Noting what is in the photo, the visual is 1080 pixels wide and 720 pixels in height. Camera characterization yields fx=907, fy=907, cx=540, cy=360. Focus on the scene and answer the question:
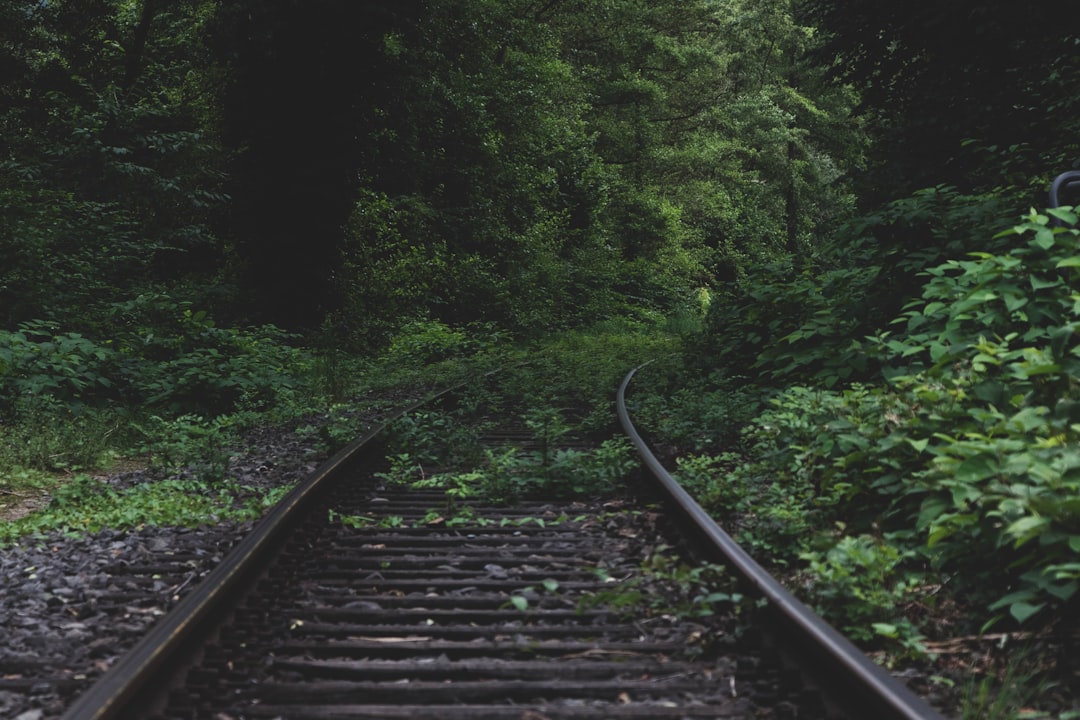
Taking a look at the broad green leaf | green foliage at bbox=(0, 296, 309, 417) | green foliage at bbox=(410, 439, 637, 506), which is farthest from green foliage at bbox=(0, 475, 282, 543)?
the broad green leaf

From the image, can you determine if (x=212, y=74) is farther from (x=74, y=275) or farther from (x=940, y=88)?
(x=940, y=88)

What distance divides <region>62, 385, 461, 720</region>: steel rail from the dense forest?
2.45 metres

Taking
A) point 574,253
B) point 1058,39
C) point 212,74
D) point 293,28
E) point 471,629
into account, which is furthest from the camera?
point 574,253

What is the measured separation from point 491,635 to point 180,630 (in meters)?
1.15

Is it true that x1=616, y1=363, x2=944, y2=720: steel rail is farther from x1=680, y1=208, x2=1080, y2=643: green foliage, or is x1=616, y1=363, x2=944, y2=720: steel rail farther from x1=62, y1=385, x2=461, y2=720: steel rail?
x1=62, y1=385, x2=461, y2=720: steel rail

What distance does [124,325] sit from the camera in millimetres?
12289

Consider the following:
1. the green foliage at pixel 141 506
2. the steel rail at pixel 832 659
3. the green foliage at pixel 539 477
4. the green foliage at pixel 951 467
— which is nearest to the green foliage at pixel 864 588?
the green foliage at pixel 951 467

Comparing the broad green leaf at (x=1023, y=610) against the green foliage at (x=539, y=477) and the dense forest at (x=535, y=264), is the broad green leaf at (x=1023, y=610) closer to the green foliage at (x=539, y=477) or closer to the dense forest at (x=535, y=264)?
the dense forest at (x=535, y=264)

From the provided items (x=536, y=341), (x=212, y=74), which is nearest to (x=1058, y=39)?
(x=536, y=341)

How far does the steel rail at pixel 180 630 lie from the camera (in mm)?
2666

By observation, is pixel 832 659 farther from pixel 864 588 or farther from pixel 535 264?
pixel 535 264

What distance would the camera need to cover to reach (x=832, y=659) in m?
2.83

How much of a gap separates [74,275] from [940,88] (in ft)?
37.5

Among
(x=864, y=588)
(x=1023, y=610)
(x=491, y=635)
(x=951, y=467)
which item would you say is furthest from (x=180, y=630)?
(x=951, y=467)
